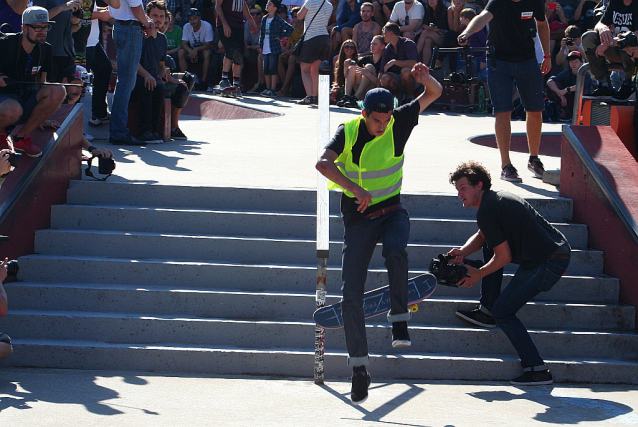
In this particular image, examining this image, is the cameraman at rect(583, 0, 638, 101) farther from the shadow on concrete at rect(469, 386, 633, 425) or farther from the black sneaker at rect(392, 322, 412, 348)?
the black sneaker at rect(392, 322, 412, 348)

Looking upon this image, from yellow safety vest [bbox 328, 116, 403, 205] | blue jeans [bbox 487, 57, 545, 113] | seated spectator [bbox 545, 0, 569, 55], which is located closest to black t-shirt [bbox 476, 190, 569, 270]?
yellow safety vest [bbox 328, 116, 403, 205]

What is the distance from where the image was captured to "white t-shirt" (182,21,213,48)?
17.4 metres

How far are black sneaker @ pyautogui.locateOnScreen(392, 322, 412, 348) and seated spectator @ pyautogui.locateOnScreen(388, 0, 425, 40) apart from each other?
10.5 metres

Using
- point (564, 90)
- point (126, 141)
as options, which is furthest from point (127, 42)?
point (564, 90)

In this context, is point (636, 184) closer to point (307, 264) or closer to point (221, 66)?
point (307, 264)

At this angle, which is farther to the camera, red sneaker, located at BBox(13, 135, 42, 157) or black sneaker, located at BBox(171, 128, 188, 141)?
black sneaker, located at BBox(171, 128, 188, 141)

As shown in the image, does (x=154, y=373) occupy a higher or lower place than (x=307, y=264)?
lower

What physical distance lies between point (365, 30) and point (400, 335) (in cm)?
1075

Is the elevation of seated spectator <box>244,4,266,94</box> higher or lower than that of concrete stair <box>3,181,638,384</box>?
higher

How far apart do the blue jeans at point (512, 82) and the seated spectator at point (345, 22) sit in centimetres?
818

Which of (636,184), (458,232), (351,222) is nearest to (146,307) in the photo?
(351,222)

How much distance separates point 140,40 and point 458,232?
4745 mm

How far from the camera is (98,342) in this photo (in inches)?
221

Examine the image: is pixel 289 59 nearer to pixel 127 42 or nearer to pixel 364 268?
pixel 127 42
